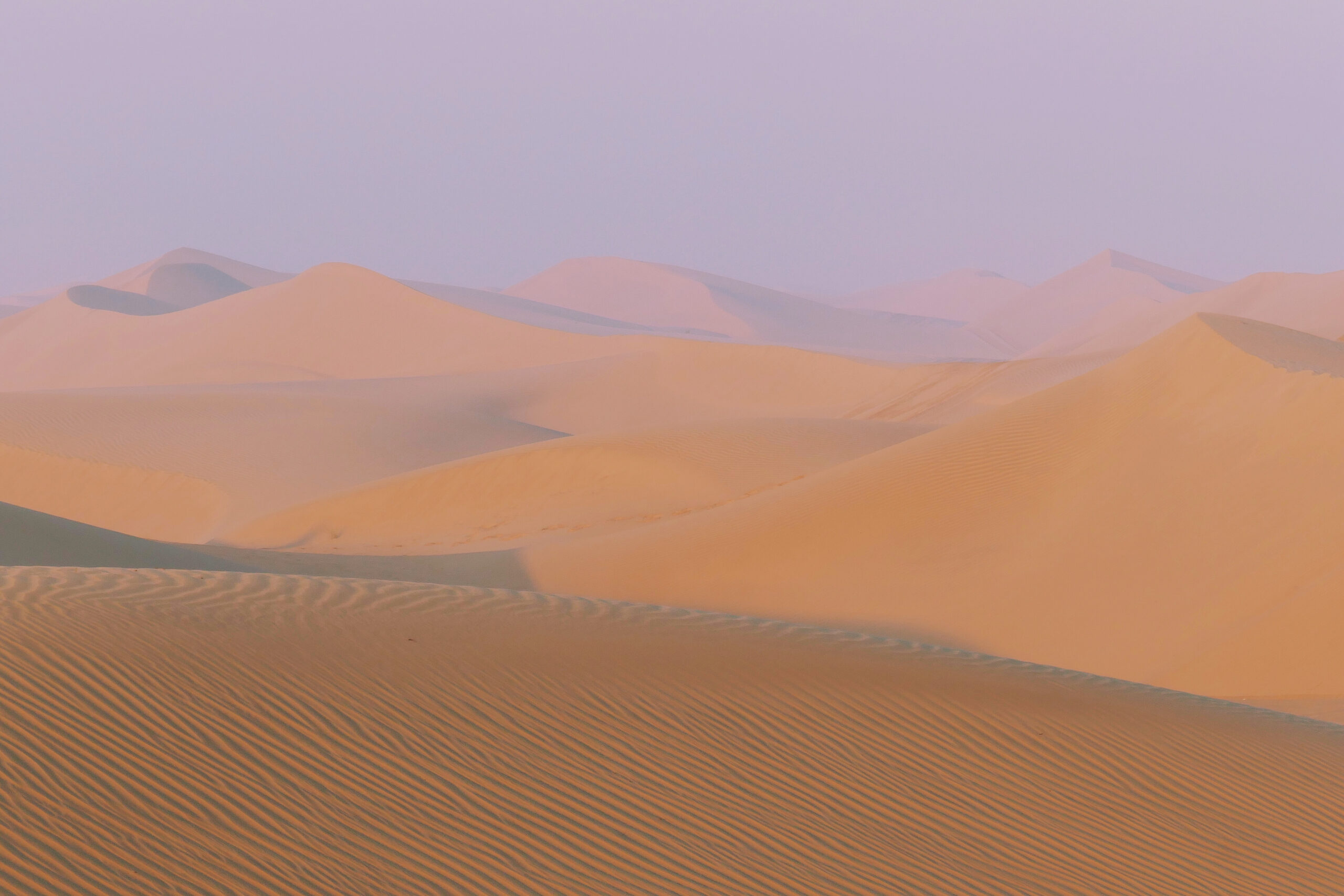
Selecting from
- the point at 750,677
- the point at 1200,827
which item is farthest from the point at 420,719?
the point at 1200,827

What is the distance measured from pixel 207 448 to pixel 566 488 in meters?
10.7

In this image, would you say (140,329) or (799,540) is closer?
(799,540)

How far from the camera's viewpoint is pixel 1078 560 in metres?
12.2

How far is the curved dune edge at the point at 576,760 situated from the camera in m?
3.87

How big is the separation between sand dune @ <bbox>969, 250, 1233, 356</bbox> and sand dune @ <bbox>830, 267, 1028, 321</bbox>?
83.4 ft

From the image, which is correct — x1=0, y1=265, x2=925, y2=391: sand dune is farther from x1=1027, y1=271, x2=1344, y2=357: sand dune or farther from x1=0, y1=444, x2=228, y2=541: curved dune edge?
x1=0, y1=444, x2=228, y2=541: curved dune edge

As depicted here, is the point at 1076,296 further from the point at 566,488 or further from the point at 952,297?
the point at 566,488

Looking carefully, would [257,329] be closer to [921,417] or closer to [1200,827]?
[921,417]

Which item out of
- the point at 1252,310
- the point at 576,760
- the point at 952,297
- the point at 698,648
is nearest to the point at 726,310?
the point at 1252,310

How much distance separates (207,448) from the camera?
89.1 ft

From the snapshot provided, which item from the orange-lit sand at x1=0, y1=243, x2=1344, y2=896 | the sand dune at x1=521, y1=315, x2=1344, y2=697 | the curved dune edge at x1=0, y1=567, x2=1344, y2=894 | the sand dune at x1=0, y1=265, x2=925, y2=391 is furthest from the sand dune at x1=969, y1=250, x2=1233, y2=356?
the curved dune edge at x1=0, y1=567, x2=1344, y2=894

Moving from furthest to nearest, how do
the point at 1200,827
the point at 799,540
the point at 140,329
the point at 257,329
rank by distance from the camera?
the point at 140,329 → the point at 257,329 → the point at 799,540 → the point at 1200,827

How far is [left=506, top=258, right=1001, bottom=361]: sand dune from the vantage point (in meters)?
101

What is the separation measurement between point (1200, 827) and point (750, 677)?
7.38 feet
